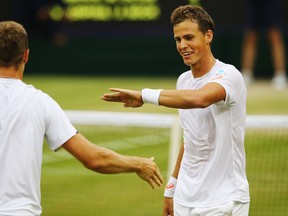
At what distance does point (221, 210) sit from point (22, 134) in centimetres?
143

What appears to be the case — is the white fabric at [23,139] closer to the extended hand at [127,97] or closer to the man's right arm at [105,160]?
the man's right arm at [105,160]

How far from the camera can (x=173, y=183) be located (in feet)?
19.9

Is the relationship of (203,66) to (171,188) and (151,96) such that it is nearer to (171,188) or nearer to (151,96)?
(151,96)

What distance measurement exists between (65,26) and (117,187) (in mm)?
7082

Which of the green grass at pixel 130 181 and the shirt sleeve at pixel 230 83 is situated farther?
the green grass at pixel 130 181

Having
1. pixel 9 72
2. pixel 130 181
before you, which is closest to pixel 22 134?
pixel 9 72

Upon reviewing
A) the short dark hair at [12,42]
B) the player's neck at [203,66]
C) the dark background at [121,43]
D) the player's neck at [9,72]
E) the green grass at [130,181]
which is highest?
the short dark hair at [12,42]

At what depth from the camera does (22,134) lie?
4824 mm

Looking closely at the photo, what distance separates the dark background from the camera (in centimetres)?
1627

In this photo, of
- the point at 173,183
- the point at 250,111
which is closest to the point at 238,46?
the point at 250,111

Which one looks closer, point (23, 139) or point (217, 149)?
point (23, 139)

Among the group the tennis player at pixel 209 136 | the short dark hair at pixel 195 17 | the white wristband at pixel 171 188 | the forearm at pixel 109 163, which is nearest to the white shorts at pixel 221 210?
the tennis player at pixel 209 136

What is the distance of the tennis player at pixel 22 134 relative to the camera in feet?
15.8

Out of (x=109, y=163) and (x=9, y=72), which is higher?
(x=9, y=72)
